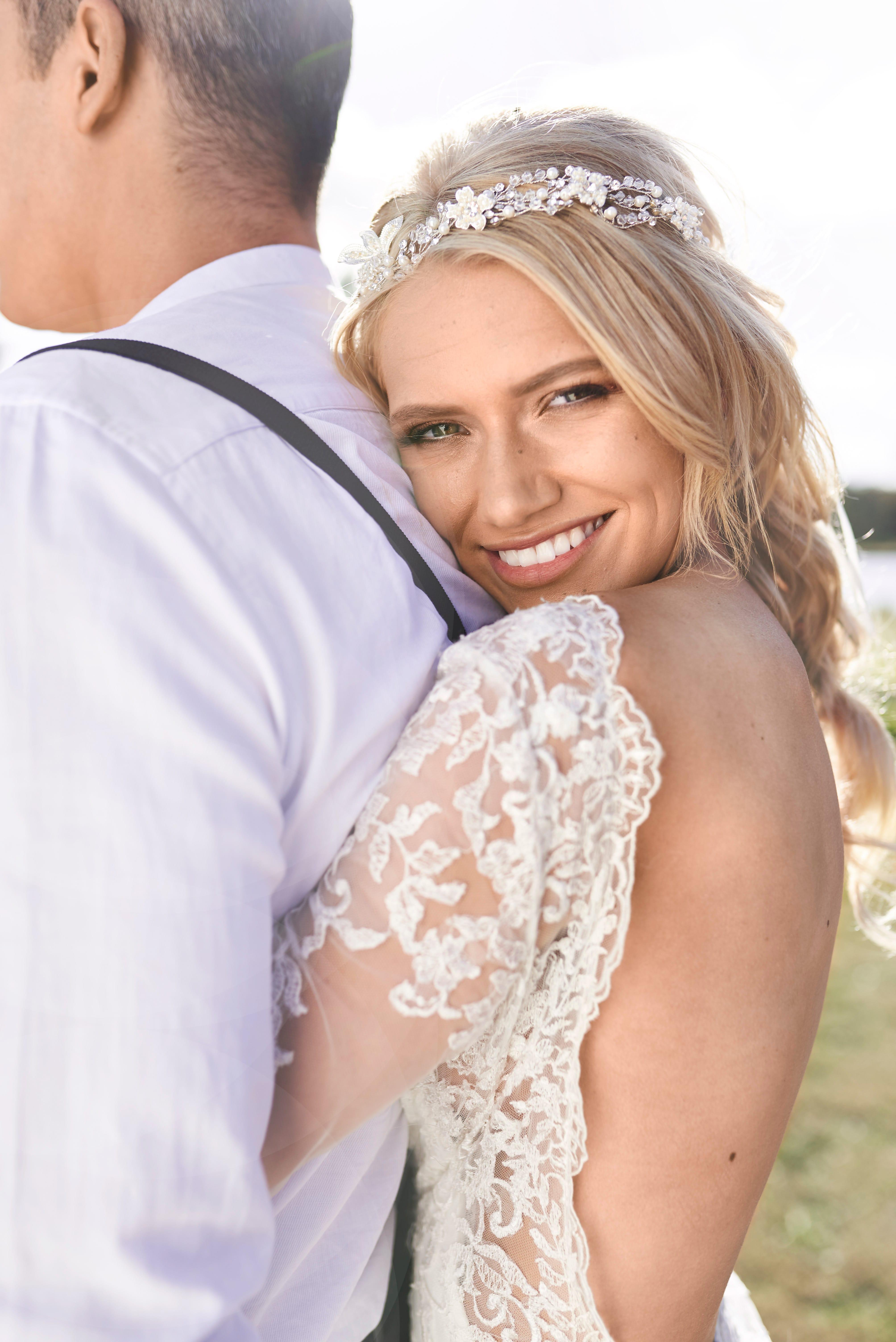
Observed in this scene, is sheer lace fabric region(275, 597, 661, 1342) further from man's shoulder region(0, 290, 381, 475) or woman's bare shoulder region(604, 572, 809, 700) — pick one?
man's shoulder region(0, 290, 381, 475)

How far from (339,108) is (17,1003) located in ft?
6.00

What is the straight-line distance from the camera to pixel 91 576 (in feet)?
3.19

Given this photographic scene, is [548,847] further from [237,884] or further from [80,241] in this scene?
[80,241]

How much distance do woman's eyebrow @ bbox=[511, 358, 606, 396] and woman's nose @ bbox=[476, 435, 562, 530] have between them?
9cm

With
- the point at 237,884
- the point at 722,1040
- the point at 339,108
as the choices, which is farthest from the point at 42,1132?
the point at 339,108

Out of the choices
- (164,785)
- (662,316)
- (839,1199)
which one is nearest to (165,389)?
(164,785)

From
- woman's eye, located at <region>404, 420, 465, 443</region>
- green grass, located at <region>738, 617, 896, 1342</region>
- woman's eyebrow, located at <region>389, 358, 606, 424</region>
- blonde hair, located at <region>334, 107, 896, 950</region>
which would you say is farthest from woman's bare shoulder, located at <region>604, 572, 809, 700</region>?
green grass, located at <region>738, 617, 896, 1342</region>

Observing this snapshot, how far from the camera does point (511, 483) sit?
1784 millimetres

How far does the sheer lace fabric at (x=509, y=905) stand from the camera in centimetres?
115

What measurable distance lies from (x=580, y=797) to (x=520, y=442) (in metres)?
0.80

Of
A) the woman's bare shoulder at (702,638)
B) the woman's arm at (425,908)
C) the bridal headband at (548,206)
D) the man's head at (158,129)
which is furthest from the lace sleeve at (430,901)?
the man's head at (158,129)

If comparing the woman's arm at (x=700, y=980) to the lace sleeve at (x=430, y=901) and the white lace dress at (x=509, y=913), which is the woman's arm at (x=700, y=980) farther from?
the lace sleeve at (x=430, y=901)

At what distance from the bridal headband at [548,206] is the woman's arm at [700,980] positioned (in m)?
0.76

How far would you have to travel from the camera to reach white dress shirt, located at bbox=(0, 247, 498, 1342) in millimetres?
903
